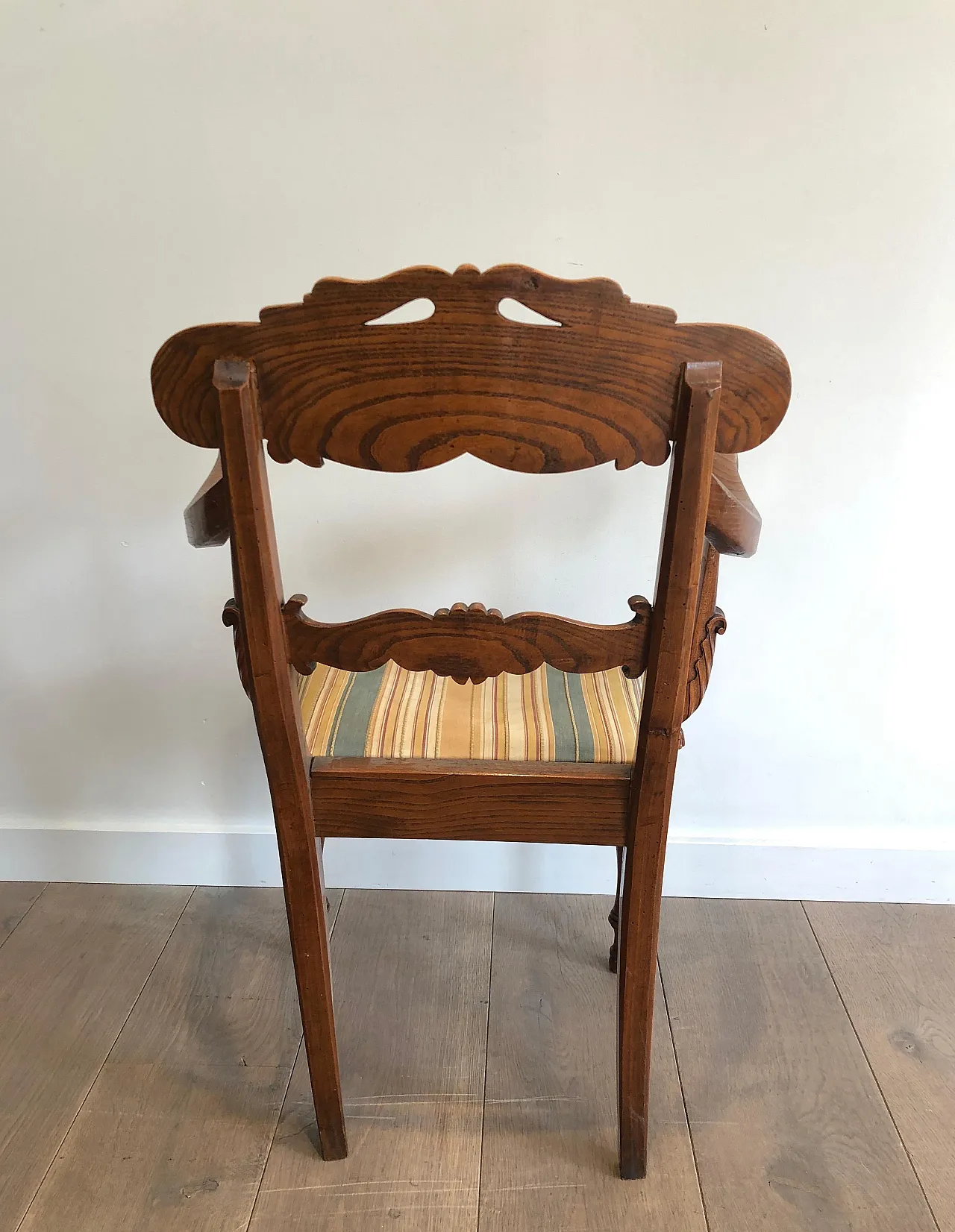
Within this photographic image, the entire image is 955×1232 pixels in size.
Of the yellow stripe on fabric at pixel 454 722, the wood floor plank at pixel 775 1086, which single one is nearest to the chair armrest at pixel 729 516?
the yellow stripe on fabric at pixel 454 722

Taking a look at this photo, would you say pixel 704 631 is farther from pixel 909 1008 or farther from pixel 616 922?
pixel 909 1008

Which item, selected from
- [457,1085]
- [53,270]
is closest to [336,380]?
[53,270]

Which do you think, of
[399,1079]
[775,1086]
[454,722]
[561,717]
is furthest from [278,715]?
[775,1086]

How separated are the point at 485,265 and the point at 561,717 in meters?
0.62

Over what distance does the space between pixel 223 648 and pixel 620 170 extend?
0.91 m

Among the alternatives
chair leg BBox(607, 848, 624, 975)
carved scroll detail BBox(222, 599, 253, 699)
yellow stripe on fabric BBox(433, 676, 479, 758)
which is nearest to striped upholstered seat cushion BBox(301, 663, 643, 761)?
yellow stripe on fabric BBox(433, 676, 479, 758)

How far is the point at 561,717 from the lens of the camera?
3.27ft

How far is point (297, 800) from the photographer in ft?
3.08

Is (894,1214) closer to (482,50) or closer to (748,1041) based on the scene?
(748,1041)

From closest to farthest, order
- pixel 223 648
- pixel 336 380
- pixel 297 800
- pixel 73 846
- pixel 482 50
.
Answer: pixel 336 380 → pixel 297 800 → pixel 482 50 → pixel 223 648 → pixel 73 846

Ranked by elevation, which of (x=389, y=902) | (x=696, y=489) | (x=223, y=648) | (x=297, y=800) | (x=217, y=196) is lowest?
(x=389, y=902)

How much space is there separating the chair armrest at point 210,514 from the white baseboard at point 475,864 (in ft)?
2.71

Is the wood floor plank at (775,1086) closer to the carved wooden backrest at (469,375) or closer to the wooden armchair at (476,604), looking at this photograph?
the wooden armchair at (476,604)

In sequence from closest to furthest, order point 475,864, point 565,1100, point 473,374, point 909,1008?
point 473,374 → point 565,1100 → point 909,1008 → point 475,864
